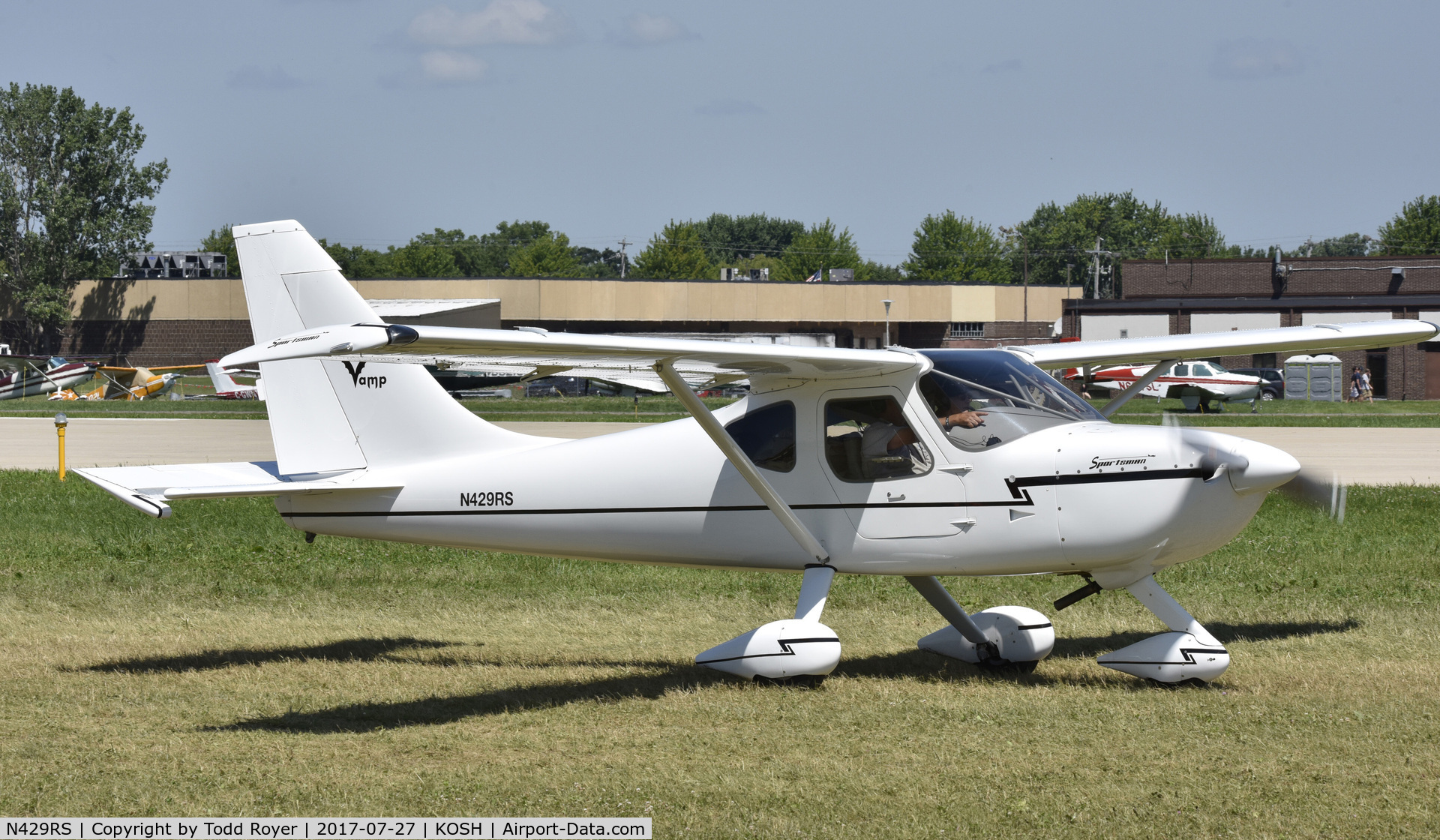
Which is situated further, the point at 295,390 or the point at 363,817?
the point at 295,390

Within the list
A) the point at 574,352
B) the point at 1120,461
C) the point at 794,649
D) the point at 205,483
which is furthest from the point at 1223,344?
the point at 205,483

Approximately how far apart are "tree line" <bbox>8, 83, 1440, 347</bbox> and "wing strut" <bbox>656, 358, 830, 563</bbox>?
240 ft

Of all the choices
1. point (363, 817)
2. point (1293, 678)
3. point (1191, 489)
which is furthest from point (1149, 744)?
point (363, 817)

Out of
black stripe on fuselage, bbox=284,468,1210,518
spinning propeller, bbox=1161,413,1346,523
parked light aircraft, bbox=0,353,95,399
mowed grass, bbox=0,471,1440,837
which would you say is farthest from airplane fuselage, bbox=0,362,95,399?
spinning propeller, bbox=1161,413,1346,523

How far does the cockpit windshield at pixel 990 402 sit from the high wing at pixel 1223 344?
1233 millimetres

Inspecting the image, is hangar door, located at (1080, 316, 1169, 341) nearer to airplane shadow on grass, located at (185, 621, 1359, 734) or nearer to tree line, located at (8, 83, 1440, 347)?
tree line, located at (8, 83, 1440, 347)

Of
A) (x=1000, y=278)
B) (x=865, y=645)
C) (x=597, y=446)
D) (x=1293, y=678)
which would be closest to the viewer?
(x=1293, y=678)

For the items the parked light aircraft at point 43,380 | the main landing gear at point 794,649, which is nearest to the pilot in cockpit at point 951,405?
the main landing gear at point 794,649

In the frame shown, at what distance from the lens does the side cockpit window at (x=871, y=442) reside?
336 inches

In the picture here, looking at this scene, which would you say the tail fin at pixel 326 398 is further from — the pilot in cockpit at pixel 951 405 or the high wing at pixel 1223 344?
the high wing at pixel 1223 344

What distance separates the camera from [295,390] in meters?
9.85

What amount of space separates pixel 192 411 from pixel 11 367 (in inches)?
1171

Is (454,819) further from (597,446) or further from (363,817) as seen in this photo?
(597,446)

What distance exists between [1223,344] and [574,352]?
17.6 feet
